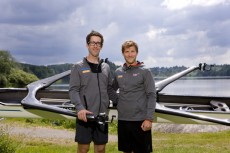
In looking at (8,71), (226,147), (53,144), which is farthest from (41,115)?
(8,71)

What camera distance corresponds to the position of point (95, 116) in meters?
5.09

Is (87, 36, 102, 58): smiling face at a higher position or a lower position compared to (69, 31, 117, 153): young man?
higher

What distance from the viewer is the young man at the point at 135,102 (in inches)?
201

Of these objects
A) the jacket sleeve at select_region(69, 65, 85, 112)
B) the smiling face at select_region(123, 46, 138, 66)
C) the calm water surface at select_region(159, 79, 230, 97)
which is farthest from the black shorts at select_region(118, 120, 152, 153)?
the calm water surface at select_region(159, 79, 230, 97)

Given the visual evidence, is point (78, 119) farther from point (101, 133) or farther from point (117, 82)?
point (117, 82)

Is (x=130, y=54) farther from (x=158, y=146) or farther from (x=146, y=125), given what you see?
(x=158, y=146)

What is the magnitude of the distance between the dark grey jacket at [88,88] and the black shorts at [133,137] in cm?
38

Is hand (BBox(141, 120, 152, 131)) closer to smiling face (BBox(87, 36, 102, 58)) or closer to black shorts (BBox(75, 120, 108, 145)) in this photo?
black shorts (BBox(75, 120, 108, 145))

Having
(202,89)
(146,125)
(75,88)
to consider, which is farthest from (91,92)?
(202,89)

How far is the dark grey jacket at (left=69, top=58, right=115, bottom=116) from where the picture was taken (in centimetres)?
514

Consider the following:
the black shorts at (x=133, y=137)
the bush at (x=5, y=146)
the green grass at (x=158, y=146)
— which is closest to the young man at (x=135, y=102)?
the black shorts at (x=133, y=137)

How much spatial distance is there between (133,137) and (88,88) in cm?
86

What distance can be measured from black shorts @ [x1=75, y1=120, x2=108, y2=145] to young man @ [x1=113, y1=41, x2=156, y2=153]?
26cm

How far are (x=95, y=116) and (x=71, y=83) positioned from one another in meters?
0.52
